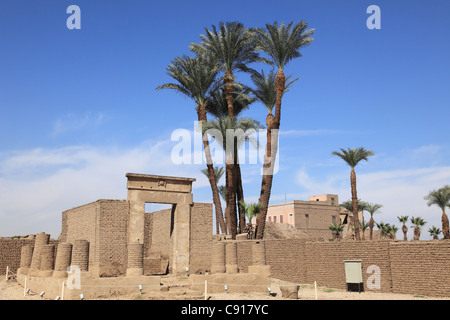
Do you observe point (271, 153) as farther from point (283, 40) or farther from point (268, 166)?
point (283, 40)

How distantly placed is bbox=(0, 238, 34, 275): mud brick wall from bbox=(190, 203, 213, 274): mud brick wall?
10433mm

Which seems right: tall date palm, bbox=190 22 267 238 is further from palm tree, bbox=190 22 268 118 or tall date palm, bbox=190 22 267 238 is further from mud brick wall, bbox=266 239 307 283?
mud brick wall, bbox=266 239 307 283

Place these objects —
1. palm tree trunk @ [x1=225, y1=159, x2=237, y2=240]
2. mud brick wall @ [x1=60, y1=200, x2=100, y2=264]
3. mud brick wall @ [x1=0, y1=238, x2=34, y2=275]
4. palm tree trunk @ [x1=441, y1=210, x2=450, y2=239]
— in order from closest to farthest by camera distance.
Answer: mud brick wall @ [x1=60, y1=200, x2=100, y2=264] < mud brick wall @ [x1=0, y1=238, x2=34, y2=275] < palm tree trunk @ [x1=225, y1=159, x2=237, y2=240] < palm tree trunk @ [x1=441, y1=210, x2=450, y2=239]

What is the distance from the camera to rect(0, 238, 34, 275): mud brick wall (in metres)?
24.7

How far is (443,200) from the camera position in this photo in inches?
1529

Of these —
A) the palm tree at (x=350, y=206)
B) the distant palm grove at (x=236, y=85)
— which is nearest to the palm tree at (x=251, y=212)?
the distant palm grove at (x=236, y=85)

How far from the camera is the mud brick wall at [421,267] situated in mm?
15469

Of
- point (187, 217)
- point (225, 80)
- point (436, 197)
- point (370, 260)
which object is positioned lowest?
point (370, 260)

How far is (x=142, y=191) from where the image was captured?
75.5 ft

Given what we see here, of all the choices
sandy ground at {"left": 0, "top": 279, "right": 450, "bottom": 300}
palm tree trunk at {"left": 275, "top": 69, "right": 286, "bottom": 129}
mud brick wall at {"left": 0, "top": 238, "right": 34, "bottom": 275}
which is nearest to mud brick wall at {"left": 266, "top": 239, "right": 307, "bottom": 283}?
sandy ground at {"left": 0, "top": 279, "right": 450, "bottom": 300}

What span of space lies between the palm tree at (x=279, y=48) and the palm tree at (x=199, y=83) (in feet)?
11.6
